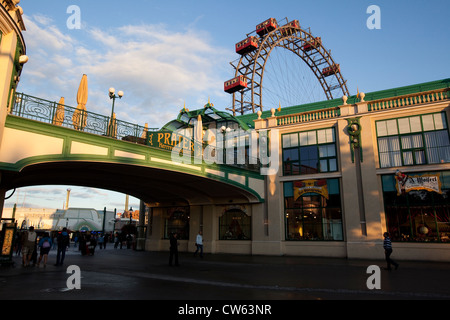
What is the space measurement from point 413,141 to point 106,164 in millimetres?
18882

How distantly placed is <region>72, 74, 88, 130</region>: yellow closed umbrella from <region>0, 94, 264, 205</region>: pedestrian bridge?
5 cm

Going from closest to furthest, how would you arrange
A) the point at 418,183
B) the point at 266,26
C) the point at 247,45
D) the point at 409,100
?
the point at 418,183, the point at 409,100, the point at 247,45, the point at 266,26

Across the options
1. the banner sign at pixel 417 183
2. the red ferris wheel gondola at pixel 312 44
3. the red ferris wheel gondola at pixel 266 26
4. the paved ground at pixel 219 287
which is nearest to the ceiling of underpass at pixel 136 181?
the paved ground at pixel 219 287

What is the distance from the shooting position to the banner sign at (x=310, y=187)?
22.9 m

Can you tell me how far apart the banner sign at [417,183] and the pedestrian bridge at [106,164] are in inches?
370

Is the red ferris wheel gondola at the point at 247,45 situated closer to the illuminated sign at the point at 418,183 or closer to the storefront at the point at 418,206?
the storefront at the point at 418,206

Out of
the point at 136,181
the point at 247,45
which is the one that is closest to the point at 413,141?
the point at 136,181

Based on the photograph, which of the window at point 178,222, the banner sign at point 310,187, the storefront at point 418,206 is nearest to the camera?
the storefront at point 418,206

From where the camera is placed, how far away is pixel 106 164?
1528cm

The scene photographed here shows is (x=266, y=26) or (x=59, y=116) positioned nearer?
(x=59, y=116)

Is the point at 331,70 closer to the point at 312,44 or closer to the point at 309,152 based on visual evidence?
the point at 312,44
